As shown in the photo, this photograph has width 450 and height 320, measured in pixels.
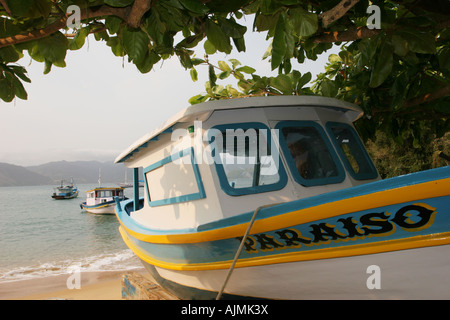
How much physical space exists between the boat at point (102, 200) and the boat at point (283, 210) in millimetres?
32059

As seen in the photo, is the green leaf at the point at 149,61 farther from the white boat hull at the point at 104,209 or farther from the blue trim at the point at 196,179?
the white boat hull at the point at 104,209

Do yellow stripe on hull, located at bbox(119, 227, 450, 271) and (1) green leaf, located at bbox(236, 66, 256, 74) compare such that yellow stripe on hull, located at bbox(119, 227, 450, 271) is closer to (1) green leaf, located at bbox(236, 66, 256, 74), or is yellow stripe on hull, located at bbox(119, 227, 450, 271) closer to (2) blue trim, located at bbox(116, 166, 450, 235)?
(2) blue trim, located at bbox(116, 166, 450, 235)

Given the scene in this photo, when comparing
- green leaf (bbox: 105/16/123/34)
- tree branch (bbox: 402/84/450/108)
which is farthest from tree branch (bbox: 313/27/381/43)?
green leaf (bbox: 105/16/123/34)

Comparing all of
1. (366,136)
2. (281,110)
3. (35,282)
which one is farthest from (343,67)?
(35,282)

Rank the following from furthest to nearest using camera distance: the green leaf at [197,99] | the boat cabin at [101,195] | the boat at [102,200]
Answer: the boat cabin at [101,195], the boat at [102,200], the green leaf at [197,99]

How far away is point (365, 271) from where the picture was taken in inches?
92.9

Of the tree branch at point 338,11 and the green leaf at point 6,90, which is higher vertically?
the tree branch at point 338,11

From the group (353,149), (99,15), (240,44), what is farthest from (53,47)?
(353,149)

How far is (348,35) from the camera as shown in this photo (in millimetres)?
3160

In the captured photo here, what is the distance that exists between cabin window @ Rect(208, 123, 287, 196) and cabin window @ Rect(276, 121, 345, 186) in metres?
0.20

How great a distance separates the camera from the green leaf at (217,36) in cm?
240

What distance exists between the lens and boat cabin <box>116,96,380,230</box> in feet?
10.9

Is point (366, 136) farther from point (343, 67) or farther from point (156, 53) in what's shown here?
point (156, 53)

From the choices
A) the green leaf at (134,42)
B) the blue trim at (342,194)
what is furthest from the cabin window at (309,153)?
the green leaf at (134,42)
